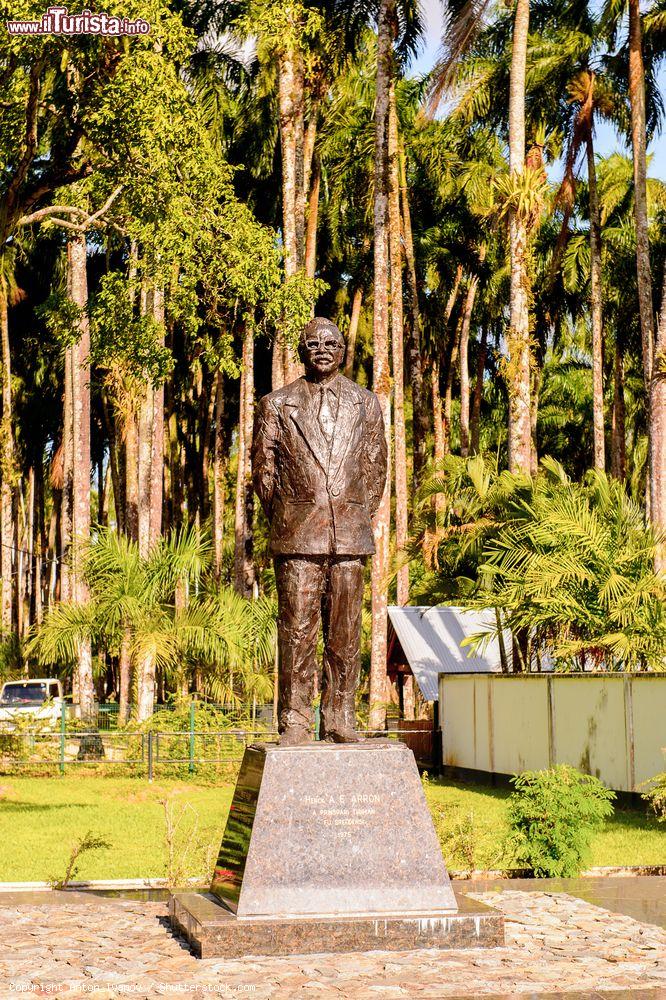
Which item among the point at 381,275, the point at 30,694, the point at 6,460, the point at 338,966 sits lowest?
the point at 30,694

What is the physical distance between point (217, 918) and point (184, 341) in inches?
1190

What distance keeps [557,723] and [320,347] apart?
11.5m

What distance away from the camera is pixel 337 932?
7.23m

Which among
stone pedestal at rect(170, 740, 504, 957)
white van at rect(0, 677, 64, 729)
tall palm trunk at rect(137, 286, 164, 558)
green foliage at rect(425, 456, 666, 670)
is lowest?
white van at rect(0, 677, 64, 729)

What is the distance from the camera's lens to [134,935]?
775 cm

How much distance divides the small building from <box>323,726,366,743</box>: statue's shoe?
53.0 feet

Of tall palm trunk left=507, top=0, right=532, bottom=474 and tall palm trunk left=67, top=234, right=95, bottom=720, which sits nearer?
tall palm trunk left=507, top=0, right=532, bottom=474

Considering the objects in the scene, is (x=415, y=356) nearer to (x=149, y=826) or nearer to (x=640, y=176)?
(x=640, y=176)

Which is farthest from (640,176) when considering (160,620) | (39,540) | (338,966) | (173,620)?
(39,540)

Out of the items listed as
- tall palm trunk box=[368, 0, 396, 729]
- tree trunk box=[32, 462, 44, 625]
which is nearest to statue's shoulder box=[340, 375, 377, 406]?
tall palm trunk box=[368, 0, 396, 729]

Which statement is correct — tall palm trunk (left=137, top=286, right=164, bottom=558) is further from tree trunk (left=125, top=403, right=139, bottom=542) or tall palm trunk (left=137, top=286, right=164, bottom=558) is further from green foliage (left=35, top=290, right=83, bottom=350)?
green foliage (left=35, top=290, right=83, bottom=350)

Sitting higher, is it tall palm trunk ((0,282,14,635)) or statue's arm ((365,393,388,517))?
tall palm trunk ((0,282,14,635))

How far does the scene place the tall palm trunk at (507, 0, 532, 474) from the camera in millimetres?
21922

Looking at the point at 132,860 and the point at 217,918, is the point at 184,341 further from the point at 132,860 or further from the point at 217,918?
→ the point at 217,918
